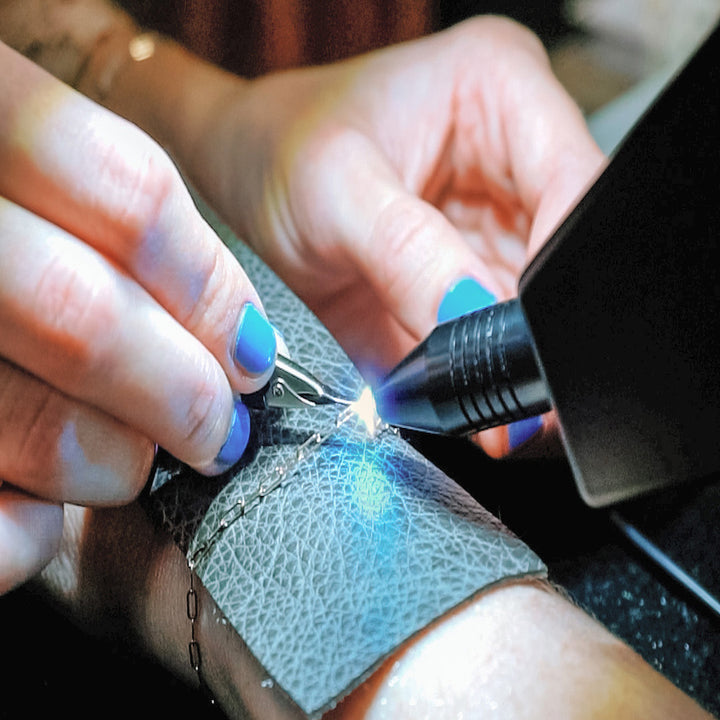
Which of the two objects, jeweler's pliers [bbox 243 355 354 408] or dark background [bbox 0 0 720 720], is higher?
jeweler's pliers [bbox 243 355 354 408]

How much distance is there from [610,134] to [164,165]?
0.64 meters

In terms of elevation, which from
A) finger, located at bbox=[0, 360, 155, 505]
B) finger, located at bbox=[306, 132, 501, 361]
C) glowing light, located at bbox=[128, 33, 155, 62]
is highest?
glowing light, located at bbox=[128, 33, 155, 62]

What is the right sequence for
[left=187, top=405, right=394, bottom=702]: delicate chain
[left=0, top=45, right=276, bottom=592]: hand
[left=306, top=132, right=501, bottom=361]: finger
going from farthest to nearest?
[left=306, top=132, right=501, bottom=361]: finger → [left=187, top=405, right=394, bottom=702]: delicate chain → [left=0, top=45, right=276, bottom=592]: hand

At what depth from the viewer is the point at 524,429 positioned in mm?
566

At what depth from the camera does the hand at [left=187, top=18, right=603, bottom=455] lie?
0.70 metres

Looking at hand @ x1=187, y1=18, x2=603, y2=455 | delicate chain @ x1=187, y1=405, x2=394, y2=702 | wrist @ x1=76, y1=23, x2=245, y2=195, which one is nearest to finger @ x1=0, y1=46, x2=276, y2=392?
delicate chain @ x1=187, y1=405, x2=394, y2=702

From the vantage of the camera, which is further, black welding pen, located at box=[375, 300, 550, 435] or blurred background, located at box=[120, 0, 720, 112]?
blurred background, located at box=[120, 0, 720, 112]

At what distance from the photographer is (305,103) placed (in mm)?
814

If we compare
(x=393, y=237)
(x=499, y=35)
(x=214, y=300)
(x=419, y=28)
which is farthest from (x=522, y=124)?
(x=214, y=300)

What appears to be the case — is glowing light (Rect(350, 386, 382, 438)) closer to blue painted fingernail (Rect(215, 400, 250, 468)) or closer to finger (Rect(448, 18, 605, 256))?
blue painted fingernail (Rect(215, 400, 250, 468))

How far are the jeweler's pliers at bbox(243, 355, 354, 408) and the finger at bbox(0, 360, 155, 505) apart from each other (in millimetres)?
90

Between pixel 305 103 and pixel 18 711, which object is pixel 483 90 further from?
pixel 18 711

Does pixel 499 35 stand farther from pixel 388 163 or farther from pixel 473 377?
pixel 473 377

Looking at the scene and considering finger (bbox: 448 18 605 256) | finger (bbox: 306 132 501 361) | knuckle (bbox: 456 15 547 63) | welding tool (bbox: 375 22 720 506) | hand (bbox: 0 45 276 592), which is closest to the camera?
welding tool (bbox: 375 22 720 506)
